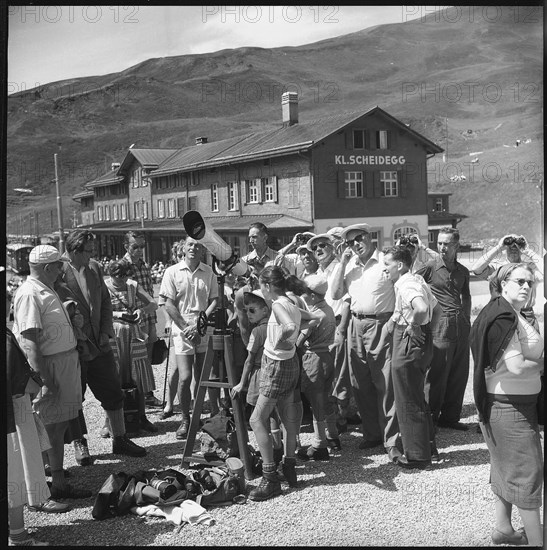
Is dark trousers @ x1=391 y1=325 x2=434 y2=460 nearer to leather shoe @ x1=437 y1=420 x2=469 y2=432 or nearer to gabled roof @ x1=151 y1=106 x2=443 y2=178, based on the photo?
leather shoe @ x1=437 y1=420 x2=469 y2=432

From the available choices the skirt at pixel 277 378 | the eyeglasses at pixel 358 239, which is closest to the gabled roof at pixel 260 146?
the eyeglasses at pixel 358 239

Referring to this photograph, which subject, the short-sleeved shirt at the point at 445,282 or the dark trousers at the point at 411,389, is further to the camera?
the short-sleeved shirt at the point at 445,282

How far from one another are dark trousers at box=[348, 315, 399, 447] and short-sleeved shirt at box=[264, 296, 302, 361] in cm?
108

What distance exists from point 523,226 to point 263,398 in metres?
66.6

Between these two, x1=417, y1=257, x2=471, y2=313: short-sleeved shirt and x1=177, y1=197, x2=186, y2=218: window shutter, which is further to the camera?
x1=177, y1=197, x2=186, y2=218: window shutter

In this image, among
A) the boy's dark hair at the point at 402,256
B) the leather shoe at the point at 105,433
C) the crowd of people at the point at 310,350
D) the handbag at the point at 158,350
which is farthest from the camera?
the handbag at the point at 158,350

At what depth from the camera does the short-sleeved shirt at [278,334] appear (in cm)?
438

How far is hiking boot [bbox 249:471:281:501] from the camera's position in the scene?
14.1 feet

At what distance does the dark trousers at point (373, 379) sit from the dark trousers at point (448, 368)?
0.65m

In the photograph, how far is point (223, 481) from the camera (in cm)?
431

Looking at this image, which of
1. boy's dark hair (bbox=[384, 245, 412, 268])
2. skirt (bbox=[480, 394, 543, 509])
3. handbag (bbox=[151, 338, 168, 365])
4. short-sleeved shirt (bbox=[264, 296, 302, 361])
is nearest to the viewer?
skirt (bbox=[480, 394, 543, 509])

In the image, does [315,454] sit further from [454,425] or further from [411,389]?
[454,425]

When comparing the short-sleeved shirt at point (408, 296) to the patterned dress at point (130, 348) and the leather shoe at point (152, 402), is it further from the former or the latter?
the leather shoe at point (152, 402)

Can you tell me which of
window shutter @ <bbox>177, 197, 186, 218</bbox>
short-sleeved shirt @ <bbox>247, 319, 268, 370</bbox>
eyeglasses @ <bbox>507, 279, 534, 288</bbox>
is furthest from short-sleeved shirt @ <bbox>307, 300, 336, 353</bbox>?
window shutter @ <bbox>177, 197, 186, 218</bbox>
